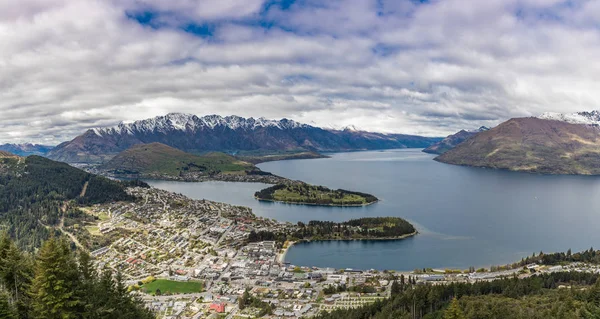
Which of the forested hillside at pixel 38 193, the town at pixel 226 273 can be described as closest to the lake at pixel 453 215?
the town at pixel 226 273

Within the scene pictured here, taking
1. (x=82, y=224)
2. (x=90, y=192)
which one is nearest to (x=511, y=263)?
(x=82, y=224)

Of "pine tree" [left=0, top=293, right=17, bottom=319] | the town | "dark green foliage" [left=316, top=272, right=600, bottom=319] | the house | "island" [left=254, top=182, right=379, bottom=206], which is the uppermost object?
"pine tree" [left=0, top=293, right=17, bottom=319]

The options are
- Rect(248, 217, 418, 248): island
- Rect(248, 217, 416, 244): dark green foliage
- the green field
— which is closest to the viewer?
the green field

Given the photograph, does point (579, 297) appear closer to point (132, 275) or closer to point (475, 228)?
point (475, 228)

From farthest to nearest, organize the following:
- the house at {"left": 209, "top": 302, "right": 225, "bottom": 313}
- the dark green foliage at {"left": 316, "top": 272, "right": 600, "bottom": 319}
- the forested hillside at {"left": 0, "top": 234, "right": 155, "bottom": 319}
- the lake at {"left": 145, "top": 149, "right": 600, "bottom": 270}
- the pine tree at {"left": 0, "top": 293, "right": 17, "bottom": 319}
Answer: the lake at {"left": 145, "top": 149, "right": 600, "bottom": 270}
the house at {"left": 209, "top": 302, "right": 225, "bottom": 313}
the dark green foliage at {"left": 316, "top": 272, "right": 600, "bottom": 319}
the forested hillside at {"left": 0, "top": 234, "right": 155, "bottom": 319}
the pine tree at {"left": 0, "top": 293, "right": 17, "bottom": 319}

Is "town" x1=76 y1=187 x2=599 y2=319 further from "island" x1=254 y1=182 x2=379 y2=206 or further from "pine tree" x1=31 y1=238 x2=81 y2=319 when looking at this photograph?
"island" x1=254 y1=182 x2=379 y2=206

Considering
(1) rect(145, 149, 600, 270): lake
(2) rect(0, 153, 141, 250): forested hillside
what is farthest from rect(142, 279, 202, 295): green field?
(2) rect(0, 153, 141, 250): forested hillside
